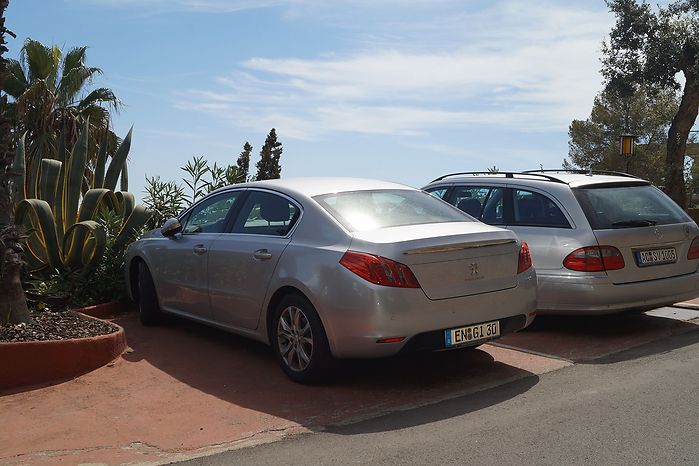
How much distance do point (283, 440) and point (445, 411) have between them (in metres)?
1.14

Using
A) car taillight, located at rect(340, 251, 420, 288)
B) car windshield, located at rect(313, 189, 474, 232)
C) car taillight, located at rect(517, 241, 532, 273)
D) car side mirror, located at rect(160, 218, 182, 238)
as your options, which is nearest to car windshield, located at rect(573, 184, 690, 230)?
car taillight, located at rect(517, 241, 532, 273)

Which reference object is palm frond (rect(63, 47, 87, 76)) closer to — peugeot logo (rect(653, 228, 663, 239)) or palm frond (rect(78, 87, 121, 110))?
palm frond (rect(78, 87, 121, 110))

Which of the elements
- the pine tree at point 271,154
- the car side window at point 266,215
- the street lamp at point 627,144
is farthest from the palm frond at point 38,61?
the car side window at point 266,215

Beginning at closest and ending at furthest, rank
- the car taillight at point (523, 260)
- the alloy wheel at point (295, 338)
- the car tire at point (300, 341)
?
the car tire at point (300, 341) < the alloy wheel at point (295, 338) < the car taillight at point (523, 260)

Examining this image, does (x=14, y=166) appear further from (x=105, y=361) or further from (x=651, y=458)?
(x=651, y=458)

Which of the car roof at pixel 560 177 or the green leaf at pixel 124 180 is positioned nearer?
the car roof at pixel 560 177

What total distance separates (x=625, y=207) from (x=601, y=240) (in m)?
0.59

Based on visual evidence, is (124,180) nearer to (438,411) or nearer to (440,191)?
(440,191)

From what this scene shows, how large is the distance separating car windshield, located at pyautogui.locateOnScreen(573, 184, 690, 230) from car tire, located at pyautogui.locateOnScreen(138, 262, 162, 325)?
4219 mm

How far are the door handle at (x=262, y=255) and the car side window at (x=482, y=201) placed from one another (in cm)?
286

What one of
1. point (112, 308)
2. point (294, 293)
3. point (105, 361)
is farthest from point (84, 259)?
point (294, 293)

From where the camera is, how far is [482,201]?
8648 mm

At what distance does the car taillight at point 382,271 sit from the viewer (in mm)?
5613

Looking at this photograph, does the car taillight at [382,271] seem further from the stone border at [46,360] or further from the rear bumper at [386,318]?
the stone border at [46,360]
